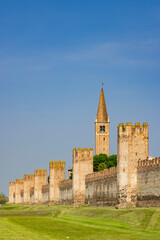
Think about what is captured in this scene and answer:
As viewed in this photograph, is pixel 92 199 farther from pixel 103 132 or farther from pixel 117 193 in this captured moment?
pixel 103 132

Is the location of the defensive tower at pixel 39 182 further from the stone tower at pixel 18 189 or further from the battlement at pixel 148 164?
the battlement at pixel 148 164

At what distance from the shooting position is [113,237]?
1294 inches

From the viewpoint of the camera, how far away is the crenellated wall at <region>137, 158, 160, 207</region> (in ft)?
166

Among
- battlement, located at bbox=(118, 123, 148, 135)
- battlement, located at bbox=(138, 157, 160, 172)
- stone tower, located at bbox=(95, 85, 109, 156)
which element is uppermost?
stone tower, located at bbox=(95, 85, 109, 156)

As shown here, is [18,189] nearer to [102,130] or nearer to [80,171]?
[102,130]

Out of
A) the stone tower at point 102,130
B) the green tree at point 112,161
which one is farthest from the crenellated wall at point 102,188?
the stone tower at point 102,130

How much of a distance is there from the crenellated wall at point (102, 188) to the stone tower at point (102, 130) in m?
95.0

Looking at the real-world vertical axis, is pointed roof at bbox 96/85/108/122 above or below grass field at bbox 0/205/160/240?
above

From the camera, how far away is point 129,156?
56219mm

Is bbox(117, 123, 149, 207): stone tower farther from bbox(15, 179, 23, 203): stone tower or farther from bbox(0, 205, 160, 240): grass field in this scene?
bbox(15, 179, 23, 203): stone tower

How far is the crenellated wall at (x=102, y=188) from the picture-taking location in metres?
63.3

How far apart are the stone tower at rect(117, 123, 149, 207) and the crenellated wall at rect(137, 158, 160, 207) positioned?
91 cm

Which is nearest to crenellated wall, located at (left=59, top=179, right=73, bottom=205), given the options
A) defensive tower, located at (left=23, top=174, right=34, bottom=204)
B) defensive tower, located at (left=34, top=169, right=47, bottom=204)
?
defensive tower, located at (left=34, top=169, right=47, bottom=204)

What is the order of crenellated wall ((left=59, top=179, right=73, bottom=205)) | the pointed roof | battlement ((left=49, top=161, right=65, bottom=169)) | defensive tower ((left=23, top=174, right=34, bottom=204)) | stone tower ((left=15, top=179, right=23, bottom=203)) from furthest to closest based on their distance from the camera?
the pointed roof
stone tower ((left=15, top=179, right=23, bottom=203))
defensive tower ((left=23, top=174, right=34, bottom=204))
battlement ((left=49, top=161, right=65, bottom=169))
crenellated wall ((left=59, top=179, right=73, bottom=205))
